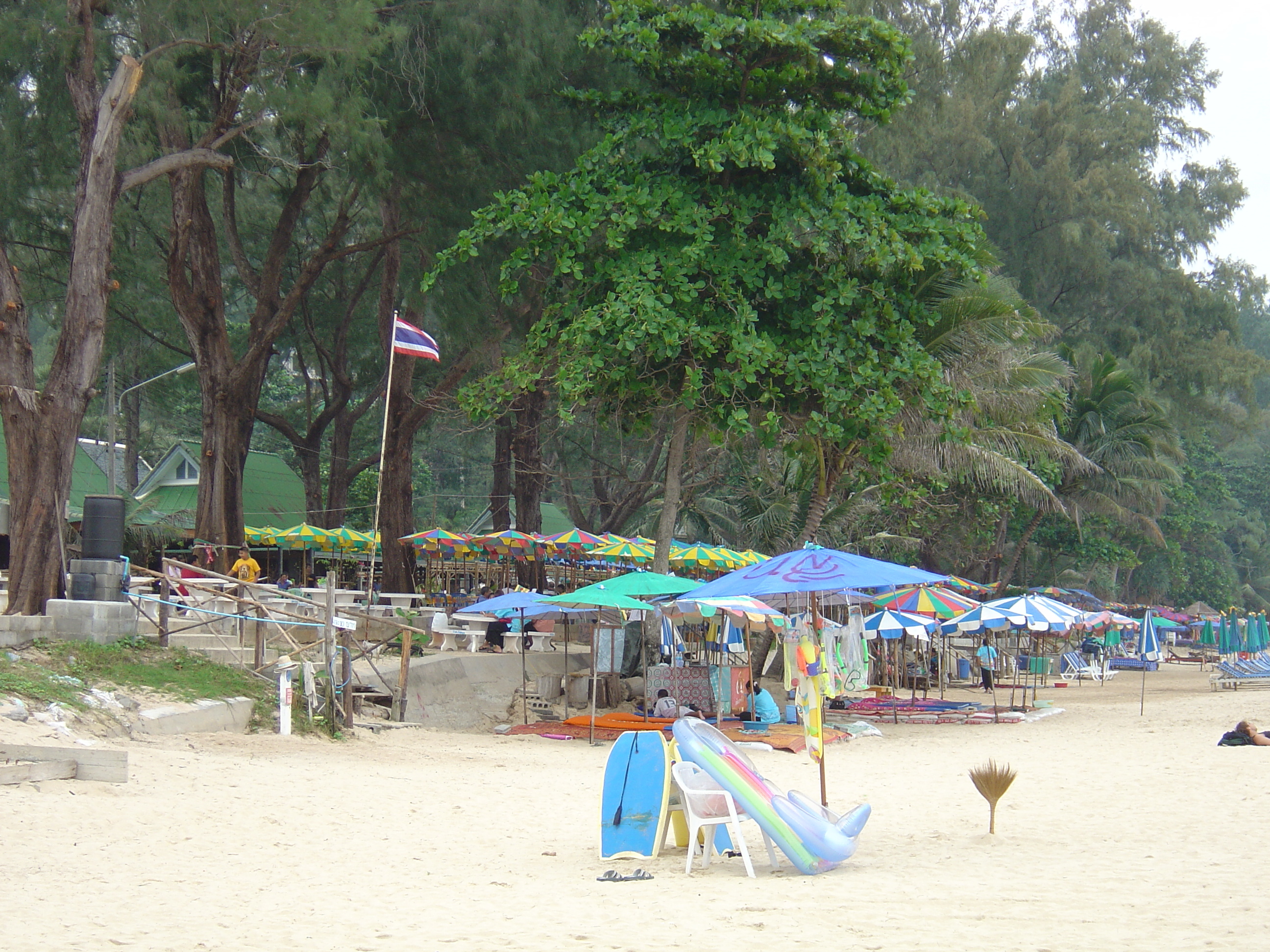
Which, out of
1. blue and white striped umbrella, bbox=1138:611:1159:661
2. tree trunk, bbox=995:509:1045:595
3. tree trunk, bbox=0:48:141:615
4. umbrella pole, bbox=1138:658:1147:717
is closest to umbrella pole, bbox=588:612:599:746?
tree trunk, bbox=0:48:141:615

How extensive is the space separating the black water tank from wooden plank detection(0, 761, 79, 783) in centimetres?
618

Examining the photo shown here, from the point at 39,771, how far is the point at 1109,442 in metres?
30.3

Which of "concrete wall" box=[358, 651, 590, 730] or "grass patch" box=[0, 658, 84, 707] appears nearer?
"grass patch" box=[0, 658, 84, 707]

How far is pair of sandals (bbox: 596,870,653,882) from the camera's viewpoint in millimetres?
7043

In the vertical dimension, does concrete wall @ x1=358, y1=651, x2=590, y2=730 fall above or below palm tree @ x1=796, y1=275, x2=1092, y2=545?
below

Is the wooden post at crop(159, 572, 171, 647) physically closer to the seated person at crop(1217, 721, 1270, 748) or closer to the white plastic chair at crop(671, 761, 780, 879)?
the white plastic chair at crop(671, 761, 780, 879)

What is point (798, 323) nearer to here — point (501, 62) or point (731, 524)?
point (501, 62)

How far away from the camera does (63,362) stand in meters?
15.2

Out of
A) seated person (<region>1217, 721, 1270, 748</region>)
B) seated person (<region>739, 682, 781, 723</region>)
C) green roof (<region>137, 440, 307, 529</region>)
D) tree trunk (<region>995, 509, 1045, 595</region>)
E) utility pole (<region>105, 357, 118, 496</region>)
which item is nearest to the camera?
seated person (<region>1217, 721, 1270, 748</region>)

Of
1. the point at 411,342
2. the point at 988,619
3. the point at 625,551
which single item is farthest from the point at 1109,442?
the point at 411,342

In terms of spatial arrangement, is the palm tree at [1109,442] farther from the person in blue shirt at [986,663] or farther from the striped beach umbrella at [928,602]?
the striped beach umbrella at [928,602]

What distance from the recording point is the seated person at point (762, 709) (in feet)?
55.3

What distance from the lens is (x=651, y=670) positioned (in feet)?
54.2

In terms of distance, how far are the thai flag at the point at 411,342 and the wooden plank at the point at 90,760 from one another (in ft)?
29.6
